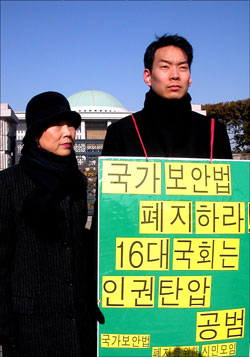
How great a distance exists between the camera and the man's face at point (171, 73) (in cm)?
205

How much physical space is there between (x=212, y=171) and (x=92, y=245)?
821 mm

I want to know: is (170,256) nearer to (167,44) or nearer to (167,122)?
(167,122)

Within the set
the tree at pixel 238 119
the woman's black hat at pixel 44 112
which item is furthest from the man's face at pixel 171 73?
the tree at pixel 238 119

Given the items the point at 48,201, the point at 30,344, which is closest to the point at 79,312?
the point at 30,344

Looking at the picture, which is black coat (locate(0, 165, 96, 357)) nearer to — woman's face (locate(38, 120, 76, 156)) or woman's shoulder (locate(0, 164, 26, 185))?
woman's shoulder (locate(0, 164, 26, 185))

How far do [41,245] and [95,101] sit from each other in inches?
1849

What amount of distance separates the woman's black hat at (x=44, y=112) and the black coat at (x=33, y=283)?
25 centimetres

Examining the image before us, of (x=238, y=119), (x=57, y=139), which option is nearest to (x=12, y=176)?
(x=57, y=139)

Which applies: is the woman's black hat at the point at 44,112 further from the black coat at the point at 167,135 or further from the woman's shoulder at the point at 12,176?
the black coat at the point at 167,135

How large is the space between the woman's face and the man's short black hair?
0.69 metres

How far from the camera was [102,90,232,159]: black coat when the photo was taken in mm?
2137

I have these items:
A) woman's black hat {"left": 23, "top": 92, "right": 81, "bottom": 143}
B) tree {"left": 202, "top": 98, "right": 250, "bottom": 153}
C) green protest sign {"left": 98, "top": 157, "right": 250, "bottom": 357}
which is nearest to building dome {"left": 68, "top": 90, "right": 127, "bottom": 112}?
tree {"left": 202, "top": 98, "right": 250, "bottom": 153}

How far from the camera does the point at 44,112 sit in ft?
6.08

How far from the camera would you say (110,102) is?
4881 cm
